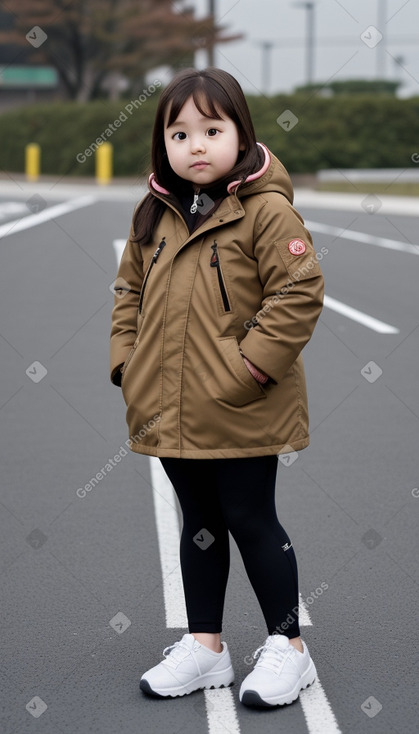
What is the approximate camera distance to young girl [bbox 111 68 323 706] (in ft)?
10.8

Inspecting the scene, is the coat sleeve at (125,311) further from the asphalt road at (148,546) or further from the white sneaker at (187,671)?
the asphalt road at (148,546)

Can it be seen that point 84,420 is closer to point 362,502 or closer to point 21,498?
point 21,498

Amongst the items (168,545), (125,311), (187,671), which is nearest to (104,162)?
(168,545)

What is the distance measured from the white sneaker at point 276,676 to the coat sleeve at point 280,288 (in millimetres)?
836

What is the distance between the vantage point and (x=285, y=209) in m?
3.29

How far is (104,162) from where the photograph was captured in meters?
37.8

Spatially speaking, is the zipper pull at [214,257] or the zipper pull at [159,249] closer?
the zipper pull at [214,257]

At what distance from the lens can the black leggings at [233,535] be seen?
3426mm

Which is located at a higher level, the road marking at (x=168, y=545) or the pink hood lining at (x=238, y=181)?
the pink hood lining at (x=238, y=181)

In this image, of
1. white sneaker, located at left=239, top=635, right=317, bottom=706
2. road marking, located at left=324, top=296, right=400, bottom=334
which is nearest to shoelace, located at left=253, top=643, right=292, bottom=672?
white sneaker, located at left=239, top=635, right=317, bottom=706

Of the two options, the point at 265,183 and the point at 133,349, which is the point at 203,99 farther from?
the point at 133,349

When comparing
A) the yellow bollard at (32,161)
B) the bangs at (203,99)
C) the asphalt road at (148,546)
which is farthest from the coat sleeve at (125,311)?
the yellow bollard at (32,161)

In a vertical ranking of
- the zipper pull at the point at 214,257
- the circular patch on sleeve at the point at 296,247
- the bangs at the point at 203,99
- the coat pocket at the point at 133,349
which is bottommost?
A: the coat pocket at the point at 133,349

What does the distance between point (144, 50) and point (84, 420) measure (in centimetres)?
4684
